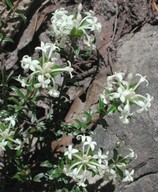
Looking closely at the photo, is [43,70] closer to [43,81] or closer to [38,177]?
[43,81]

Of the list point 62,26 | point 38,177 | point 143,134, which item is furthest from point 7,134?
point 143,134

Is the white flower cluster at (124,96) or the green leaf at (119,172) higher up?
the white flower cluster at (124,96)

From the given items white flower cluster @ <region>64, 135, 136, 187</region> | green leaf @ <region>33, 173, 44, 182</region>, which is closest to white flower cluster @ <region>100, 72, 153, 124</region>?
white flower cluster @ <region>64, 135, 136, 187</region>

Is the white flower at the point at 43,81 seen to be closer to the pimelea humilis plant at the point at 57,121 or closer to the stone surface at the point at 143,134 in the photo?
the pimelea humilis plant at the point at 57,121

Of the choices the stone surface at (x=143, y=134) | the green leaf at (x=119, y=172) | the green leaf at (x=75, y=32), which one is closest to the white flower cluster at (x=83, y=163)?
the green leaf at (x=119, y=172)

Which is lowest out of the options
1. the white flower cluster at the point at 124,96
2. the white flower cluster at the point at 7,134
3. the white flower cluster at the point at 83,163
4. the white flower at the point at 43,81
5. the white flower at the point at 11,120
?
the white flower cluster at the point at 83,163

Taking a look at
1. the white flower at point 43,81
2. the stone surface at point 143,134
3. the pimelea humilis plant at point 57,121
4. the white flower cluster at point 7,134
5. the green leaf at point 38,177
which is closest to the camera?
the white flower at point 43,81

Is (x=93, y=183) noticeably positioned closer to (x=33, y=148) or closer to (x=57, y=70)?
(x=33, y=148)

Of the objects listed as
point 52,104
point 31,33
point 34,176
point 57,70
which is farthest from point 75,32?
point 31,33
